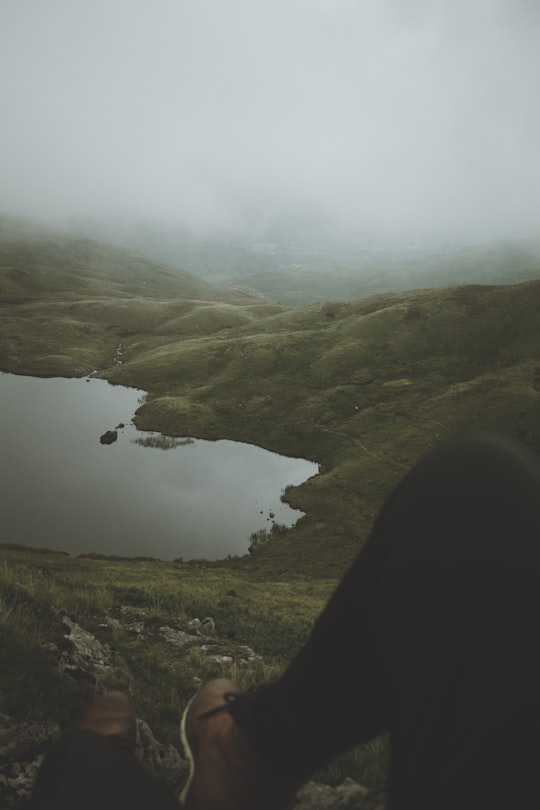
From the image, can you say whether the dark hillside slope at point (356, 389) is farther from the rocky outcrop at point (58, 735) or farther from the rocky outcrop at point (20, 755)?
the rocky outcrop at point (20, 755)

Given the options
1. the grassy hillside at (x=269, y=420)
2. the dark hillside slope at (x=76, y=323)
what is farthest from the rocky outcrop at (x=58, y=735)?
the dark hillside slope at (x=76, y=323)

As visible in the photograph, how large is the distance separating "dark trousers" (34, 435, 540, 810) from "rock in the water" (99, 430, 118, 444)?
5128 cm

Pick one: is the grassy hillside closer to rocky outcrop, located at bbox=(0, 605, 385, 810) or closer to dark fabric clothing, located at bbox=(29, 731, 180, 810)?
rocky outcrop, located at bbox=(0, 605, 385, 810)

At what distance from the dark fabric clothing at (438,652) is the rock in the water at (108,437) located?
51.3 m

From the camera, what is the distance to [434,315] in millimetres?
77562

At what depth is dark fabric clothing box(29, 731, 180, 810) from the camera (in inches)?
74.2

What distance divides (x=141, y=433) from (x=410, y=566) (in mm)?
56108

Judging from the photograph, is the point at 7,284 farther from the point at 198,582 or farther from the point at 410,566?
the point at 410,566

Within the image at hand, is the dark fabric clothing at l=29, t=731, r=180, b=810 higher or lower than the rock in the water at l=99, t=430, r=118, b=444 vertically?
higher

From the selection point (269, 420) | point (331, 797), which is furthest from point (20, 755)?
point (269, 420)

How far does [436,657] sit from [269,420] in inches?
2308

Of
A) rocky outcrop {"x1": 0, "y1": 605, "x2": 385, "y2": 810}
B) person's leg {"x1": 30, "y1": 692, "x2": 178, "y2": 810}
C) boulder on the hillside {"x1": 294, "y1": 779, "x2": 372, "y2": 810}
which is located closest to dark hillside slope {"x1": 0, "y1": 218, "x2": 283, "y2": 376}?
rocky outcrop {"x1": 0, "y1": 605, "x2": 385, "y2": 810}

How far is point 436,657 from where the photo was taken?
1.89 meters

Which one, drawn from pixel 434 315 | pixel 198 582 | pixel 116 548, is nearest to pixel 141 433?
pixel 116 548
